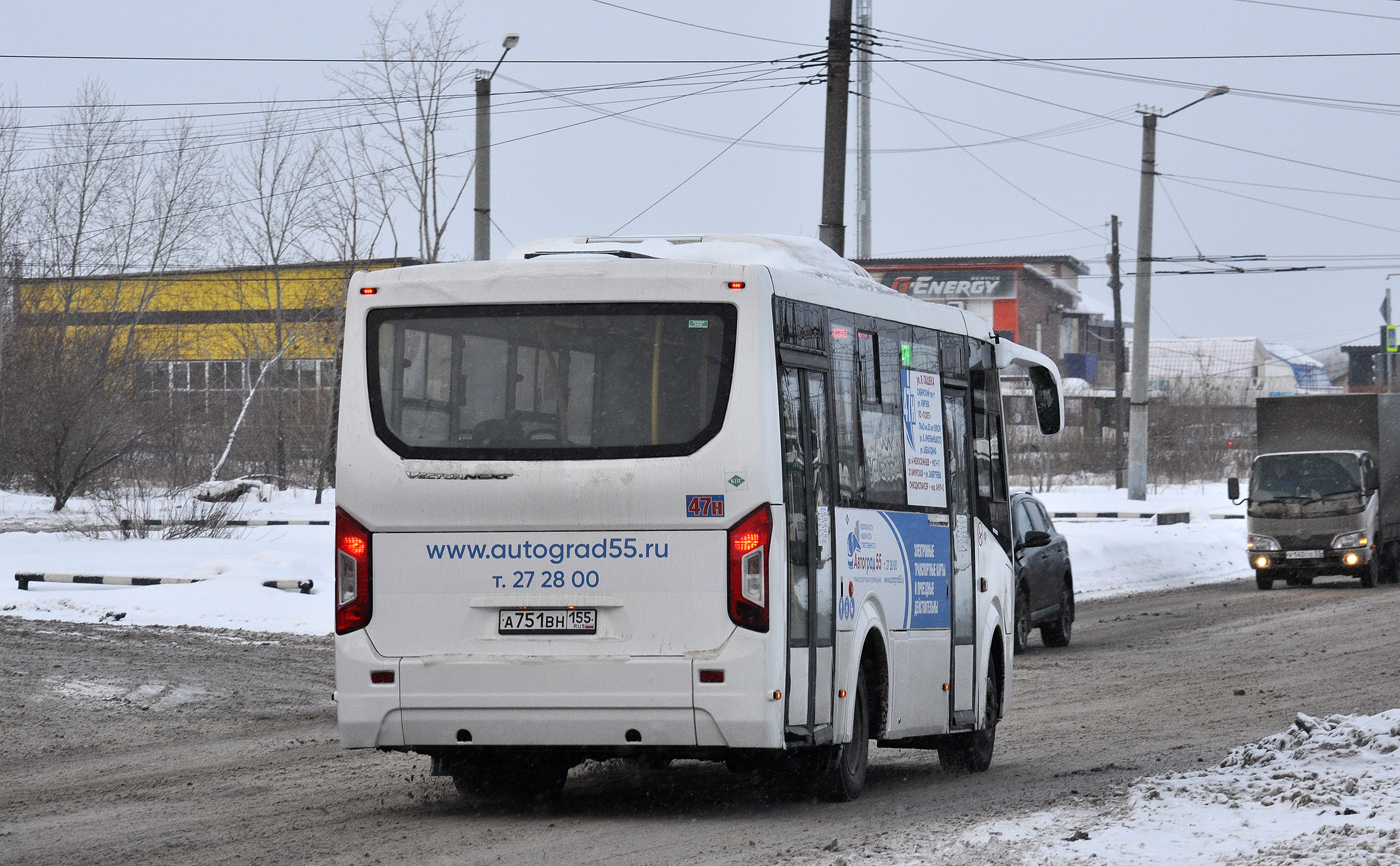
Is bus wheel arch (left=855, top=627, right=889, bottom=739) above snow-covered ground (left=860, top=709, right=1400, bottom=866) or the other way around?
above

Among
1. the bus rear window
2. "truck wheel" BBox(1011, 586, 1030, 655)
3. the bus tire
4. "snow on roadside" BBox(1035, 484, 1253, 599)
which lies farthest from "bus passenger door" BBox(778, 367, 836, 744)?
"snow on roadside" BBox(1035, 484, 1253, 599)

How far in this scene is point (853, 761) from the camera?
9.29 metres

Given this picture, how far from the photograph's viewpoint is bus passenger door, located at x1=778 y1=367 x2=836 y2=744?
8.29m

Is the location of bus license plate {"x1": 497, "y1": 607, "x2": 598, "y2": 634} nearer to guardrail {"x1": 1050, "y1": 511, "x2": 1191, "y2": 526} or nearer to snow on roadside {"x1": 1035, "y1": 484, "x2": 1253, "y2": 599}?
snow on roadside {"x1": 1035, "y1": 484, "x2": 1253, "y2": 599}

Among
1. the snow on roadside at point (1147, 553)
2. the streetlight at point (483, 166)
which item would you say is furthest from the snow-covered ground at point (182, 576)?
the snow on roadside at point (1147, 553)

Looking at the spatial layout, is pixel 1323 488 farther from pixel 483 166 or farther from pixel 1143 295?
pixel 483 166

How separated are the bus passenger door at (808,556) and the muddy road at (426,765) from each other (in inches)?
22.6

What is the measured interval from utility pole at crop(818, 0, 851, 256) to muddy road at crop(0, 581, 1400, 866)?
225 inches

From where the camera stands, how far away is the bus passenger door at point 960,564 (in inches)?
421

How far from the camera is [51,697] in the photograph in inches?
570

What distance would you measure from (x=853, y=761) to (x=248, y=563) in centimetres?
1635

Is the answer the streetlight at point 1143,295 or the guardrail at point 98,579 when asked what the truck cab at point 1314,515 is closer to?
the streetlight at point 1143,295

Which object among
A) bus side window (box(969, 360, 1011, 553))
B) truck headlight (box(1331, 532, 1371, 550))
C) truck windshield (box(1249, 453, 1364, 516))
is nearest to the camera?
bus side window (box(969, 360, 1011, 553))

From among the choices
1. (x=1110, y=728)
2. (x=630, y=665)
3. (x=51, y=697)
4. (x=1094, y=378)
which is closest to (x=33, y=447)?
(x=51, y=697)
